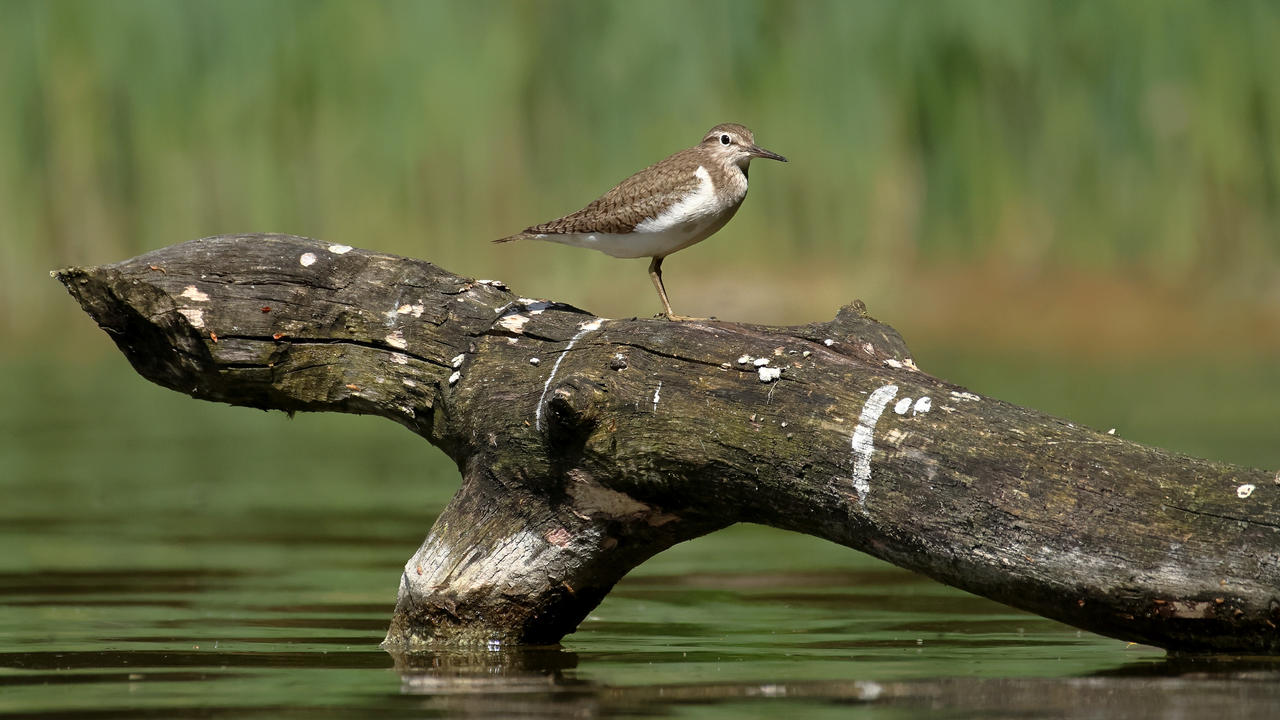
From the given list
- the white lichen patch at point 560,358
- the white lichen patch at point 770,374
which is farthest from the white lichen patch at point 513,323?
the white lichen patch at point 770,374

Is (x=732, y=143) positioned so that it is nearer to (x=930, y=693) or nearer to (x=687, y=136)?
(x=930, y=693)

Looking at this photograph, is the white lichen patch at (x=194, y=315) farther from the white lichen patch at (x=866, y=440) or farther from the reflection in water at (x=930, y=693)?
the white lichen patch at (x=866, y=440)

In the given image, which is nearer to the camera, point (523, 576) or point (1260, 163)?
point (523, 576)

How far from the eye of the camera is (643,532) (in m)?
6.21

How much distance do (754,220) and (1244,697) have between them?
16592 mm

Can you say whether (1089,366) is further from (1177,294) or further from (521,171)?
(521,171)

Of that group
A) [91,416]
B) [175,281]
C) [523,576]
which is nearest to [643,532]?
[523,576]

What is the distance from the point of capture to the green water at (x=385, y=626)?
4.96 meters

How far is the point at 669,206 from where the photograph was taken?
6676 mm

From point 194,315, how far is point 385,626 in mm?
1476


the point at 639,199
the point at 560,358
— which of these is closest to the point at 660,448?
the point at 560,358

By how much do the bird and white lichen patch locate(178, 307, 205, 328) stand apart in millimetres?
1161

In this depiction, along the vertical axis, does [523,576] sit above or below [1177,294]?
below

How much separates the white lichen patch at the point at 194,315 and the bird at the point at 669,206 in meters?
1.16
